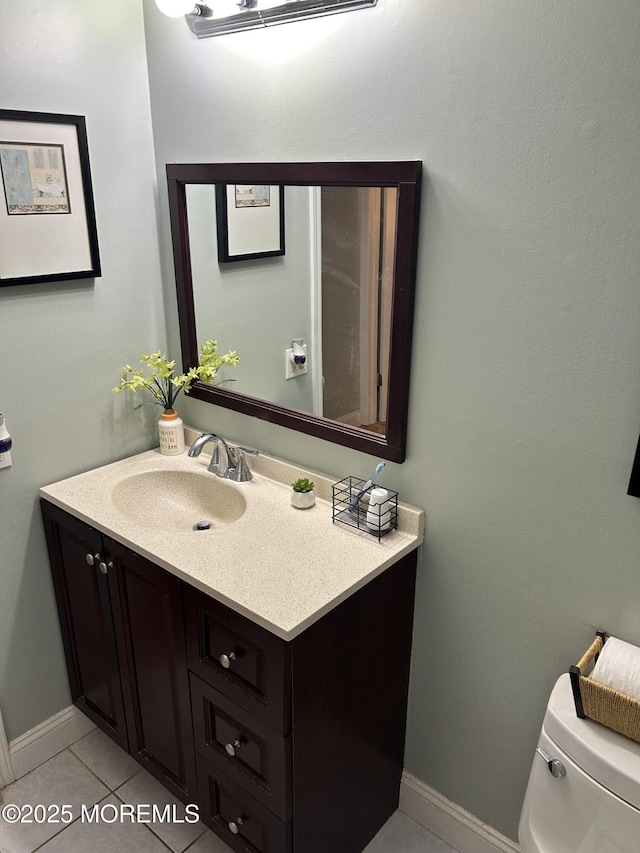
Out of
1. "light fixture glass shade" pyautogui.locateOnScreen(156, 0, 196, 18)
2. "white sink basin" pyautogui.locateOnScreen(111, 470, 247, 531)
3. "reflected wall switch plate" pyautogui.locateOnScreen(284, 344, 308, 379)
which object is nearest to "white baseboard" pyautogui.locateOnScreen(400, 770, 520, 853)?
"white sink basin" pyautogui.locateOnScreen(111, 470, 247, 531)

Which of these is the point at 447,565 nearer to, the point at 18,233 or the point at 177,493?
the point at 177,493

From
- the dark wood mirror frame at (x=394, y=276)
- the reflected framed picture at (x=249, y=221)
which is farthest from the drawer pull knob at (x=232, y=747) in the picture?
the reflected framed picture at (x=249, y=221)

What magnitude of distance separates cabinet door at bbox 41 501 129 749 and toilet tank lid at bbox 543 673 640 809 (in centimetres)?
111

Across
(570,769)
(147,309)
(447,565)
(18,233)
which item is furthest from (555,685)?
(18,233)

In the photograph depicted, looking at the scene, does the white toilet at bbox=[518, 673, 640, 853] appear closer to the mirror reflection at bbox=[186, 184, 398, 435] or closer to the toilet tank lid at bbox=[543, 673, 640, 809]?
the toilet tank lid at bbox=[543, 673, 640, 809]

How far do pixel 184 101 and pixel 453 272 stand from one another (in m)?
0.93

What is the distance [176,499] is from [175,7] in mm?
1286

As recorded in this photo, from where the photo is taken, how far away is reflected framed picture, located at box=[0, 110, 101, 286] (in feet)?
5.34

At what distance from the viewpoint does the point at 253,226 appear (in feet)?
5.79

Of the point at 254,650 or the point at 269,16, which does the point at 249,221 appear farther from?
the point at 254,650

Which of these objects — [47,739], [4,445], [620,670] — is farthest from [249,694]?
[47,739]

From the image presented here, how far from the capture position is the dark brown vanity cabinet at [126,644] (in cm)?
163

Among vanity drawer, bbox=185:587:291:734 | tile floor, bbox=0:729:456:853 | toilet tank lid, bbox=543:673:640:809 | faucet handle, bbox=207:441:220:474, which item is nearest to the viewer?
toilet tank lid, bbox=543:673:640:809

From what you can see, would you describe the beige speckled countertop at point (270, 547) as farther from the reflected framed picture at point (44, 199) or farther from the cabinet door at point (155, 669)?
the reflected framed picture at point (44, 199)
